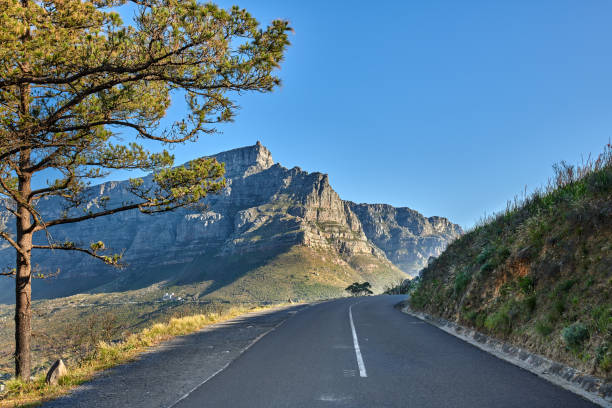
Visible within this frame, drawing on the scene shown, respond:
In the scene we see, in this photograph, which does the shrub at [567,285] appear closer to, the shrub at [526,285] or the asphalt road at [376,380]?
the shrub at [526,285]

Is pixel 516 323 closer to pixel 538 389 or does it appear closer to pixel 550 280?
pixel 550 280

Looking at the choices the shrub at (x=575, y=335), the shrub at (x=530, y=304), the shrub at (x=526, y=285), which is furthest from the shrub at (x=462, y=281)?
the shrub at (x=575, y=335)

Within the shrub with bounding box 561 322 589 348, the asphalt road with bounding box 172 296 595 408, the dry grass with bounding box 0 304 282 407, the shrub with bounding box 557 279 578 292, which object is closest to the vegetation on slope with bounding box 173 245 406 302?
the dry grass with bounding box 0 304 282 407

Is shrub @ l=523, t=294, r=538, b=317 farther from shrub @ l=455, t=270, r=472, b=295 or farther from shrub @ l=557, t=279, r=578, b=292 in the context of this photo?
shrub @ l=455, t=270, r=472, b=295

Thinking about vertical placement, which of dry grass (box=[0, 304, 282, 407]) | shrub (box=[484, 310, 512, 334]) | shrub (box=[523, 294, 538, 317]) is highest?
shrub (box=[523, 294, 538, 317])

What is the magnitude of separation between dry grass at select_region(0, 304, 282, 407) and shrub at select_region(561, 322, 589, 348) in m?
9.52

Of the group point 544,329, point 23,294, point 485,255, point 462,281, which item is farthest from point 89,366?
A: point 485,255

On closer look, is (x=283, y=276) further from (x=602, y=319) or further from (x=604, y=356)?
(x=604, y=356)

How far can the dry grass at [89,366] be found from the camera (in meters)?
6.81

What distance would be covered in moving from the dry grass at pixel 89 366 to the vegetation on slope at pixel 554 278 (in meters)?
9.63

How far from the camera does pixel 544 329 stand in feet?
25.6

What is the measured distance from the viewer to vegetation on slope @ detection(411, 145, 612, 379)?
6762mm

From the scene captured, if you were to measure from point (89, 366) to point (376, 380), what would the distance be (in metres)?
7.29

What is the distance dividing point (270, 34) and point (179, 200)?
548 cm
